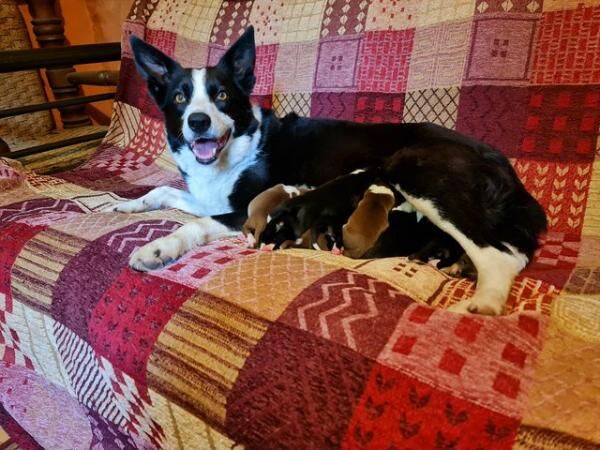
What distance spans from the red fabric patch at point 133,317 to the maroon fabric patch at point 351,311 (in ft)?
0.90

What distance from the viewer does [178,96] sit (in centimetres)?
167

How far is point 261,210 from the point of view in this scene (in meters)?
1.51

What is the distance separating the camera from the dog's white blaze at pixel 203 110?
1.57 meters

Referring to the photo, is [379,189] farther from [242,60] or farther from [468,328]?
[242,60]

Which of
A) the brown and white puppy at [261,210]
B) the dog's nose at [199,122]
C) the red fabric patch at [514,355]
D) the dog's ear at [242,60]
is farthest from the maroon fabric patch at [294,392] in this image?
the dog's ear at [242,60]

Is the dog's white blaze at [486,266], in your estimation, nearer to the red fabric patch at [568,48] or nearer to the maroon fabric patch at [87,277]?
the red fabric patch at [568,48]

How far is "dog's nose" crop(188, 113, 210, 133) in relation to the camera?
5.03ft

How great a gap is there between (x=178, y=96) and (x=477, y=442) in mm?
1371

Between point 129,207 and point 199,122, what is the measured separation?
0.44 m

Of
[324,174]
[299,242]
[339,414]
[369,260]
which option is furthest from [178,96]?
[339,414]

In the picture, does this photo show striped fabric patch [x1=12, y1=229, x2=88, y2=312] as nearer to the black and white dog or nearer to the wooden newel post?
the black and white dog

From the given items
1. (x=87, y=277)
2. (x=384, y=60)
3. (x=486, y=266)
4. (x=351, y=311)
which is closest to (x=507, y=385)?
(x=351, y=311)

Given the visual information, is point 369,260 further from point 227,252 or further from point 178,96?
point 178,96

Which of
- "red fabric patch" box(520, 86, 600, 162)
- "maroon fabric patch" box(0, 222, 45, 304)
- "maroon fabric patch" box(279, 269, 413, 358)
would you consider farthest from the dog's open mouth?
"red fabric patch" box(520, 86, 600, 162)
